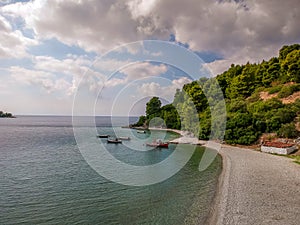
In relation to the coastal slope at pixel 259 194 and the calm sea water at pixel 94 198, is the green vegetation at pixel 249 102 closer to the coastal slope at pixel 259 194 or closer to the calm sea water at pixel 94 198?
the coastal slope at pixel 259 194

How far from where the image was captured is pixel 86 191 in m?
19.3

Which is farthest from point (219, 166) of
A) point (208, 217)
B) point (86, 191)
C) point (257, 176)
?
point (86, 191)

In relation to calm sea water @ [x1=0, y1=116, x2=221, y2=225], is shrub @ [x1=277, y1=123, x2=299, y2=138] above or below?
above

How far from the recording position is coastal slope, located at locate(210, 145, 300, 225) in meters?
13.3

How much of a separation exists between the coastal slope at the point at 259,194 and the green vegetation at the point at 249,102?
1368cm

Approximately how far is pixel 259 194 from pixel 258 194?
0.25ft

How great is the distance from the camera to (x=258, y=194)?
55.8ft

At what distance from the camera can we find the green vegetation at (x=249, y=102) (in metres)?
40.5

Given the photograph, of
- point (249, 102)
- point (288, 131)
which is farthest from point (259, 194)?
point (249, 102)

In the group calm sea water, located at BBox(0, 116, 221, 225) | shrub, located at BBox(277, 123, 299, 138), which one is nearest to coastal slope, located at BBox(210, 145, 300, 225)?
calm sea water, located at BBox(0, 116, 221, 225)

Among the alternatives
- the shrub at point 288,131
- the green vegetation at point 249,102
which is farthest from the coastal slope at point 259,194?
the green vegetation at point 249,102

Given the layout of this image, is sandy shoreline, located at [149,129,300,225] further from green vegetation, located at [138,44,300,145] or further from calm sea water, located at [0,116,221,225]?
green vegetation, located at [138,44,300,145]

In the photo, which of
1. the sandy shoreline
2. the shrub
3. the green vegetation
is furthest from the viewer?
the green vegetation

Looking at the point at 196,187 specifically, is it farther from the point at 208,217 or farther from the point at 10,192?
the point at 10,192
